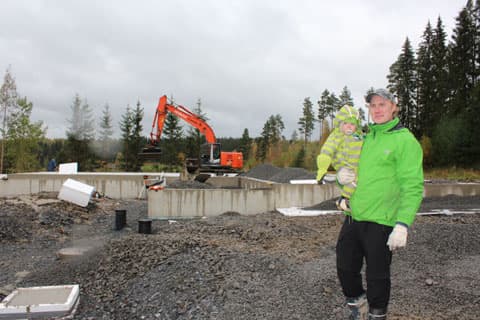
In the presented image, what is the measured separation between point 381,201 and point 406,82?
39.7 metres

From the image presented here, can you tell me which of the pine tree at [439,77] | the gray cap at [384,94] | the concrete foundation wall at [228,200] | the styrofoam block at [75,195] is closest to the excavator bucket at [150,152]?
the styrofoam block at [75,195]

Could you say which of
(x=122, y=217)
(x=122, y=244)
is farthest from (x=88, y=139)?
(x=122, y=244)

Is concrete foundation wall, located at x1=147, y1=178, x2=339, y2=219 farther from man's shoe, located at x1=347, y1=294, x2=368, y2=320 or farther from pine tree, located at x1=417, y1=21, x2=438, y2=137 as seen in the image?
pine tree, located at x1=417, y1=21, x2=438, y2=137

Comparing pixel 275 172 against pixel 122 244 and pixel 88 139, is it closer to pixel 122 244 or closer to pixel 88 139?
pixel 122 244

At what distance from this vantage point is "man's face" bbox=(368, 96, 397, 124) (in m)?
2.39

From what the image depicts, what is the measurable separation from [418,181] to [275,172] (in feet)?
47.0

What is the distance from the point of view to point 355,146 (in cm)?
248

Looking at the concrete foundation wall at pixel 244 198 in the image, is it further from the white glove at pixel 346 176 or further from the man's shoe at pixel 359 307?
the white glove at pixel 346 176

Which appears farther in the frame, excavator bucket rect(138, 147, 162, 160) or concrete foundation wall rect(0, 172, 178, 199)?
excavator bucket rect(138, 147, 162, 160)

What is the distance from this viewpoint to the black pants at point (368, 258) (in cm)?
226

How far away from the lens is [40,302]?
3.69m

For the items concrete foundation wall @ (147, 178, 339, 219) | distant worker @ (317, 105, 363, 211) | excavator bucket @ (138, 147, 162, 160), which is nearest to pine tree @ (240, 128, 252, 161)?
excavator bucket @ (138, 147, 162, 160)

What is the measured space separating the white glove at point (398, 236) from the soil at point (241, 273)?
146cm

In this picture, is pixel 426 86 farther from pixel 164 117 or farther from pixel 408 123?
pixel 164 117
